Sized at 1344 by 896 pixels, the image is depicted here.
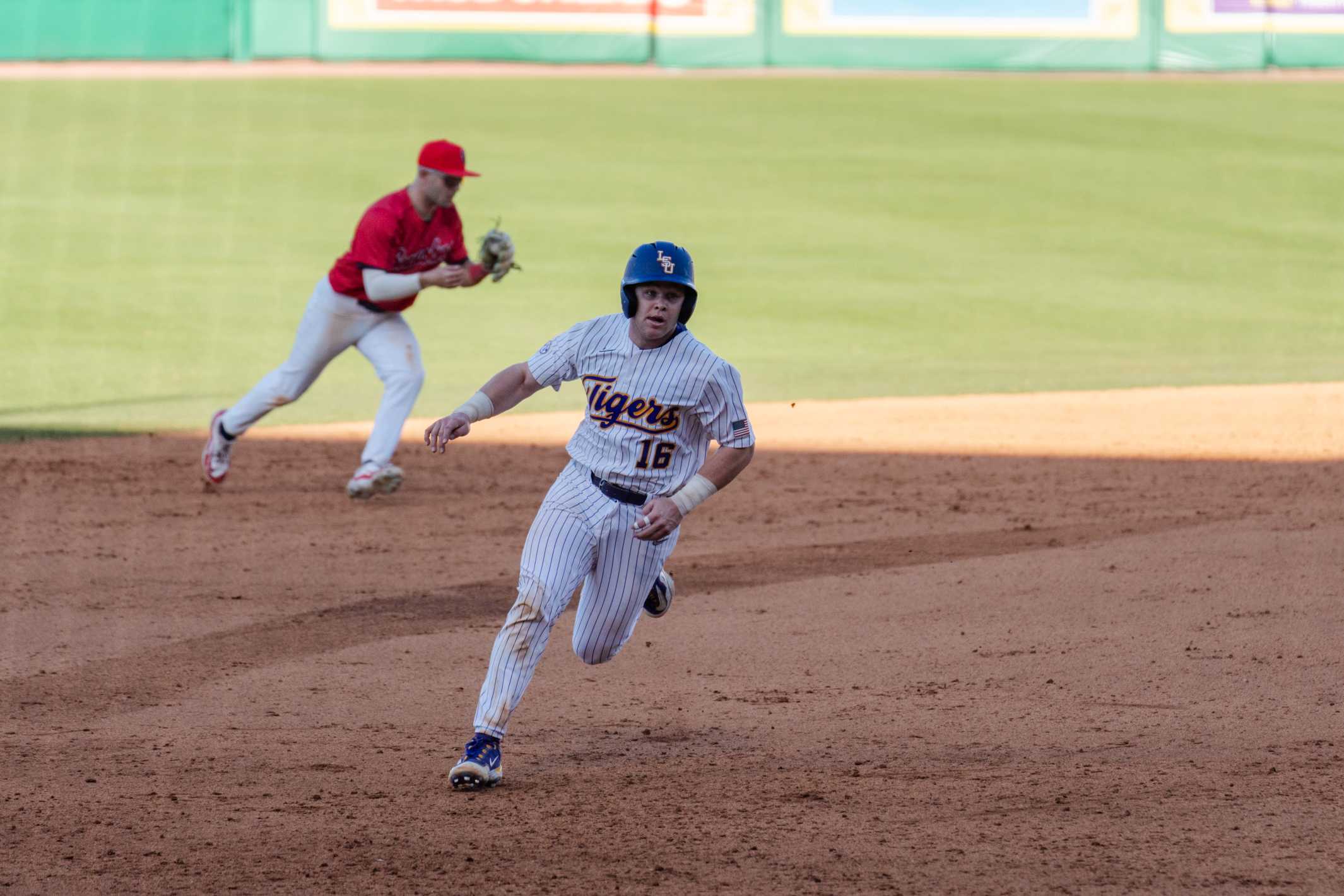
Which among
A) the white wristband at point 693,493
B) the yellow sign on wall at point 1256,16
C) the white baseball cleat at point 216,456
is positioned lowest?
the white baseball cleat at point 216,456

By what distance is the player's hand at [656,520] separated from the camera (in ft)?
17.1

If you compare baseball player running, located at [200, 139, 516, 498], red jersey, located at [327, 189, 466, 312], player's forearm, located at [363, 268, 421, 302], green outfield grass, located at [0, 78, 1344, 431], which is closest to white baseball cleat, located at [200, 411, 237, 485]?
baseball player running, located at [200, 139, 516, 498]

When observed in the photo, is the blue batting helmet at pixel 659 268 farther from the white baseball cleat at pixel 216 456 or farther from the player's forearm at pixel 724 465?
the white baseball cleat at pixel 216 456

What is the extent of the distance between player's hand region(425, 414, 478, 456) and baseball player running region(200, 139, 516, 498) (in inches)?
163

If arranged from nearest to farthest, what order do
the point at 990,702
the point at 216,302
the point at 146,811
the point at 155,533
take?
the point at 146,811 < the point at 990,702 < the point at 155,533 < the point at 216,302

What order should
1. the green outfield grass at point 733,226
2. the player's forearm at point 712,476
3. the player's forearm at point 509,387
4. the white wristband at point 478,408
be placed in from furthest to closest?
the green outfield grass at point 733,226, the player's forearm at point 509,387, the white wristband at point 478,408, the player's forearm at point 712,476

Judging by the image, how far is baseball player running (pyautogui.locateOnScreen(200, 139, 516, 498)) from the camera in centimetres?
965

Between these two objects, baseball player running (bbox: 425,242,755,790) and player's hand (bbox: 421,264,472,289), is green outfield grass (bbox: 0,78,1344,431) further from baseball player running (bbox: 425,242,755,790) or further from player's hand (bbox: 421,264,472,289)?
baseball player running (bbox: 425,242,755,790)

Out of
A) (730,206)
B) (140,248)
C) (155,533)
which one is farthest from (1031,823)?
(730,206)

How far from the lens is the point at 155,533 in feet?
30.9

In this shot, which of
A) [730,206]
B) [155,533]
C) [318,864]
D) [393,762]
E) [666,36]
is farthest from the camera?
[666,36]

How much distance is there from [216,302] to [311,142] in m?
9.21

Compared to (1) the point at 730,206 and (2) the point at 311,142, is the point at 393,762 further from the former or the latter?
(2) the point at 311,142

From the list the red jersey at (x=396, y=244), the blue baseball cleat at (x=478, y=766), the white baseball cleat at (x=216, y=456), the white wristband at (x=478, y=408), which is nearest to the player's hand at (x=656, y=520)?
→ the white wristband at (x=478, y=408)
